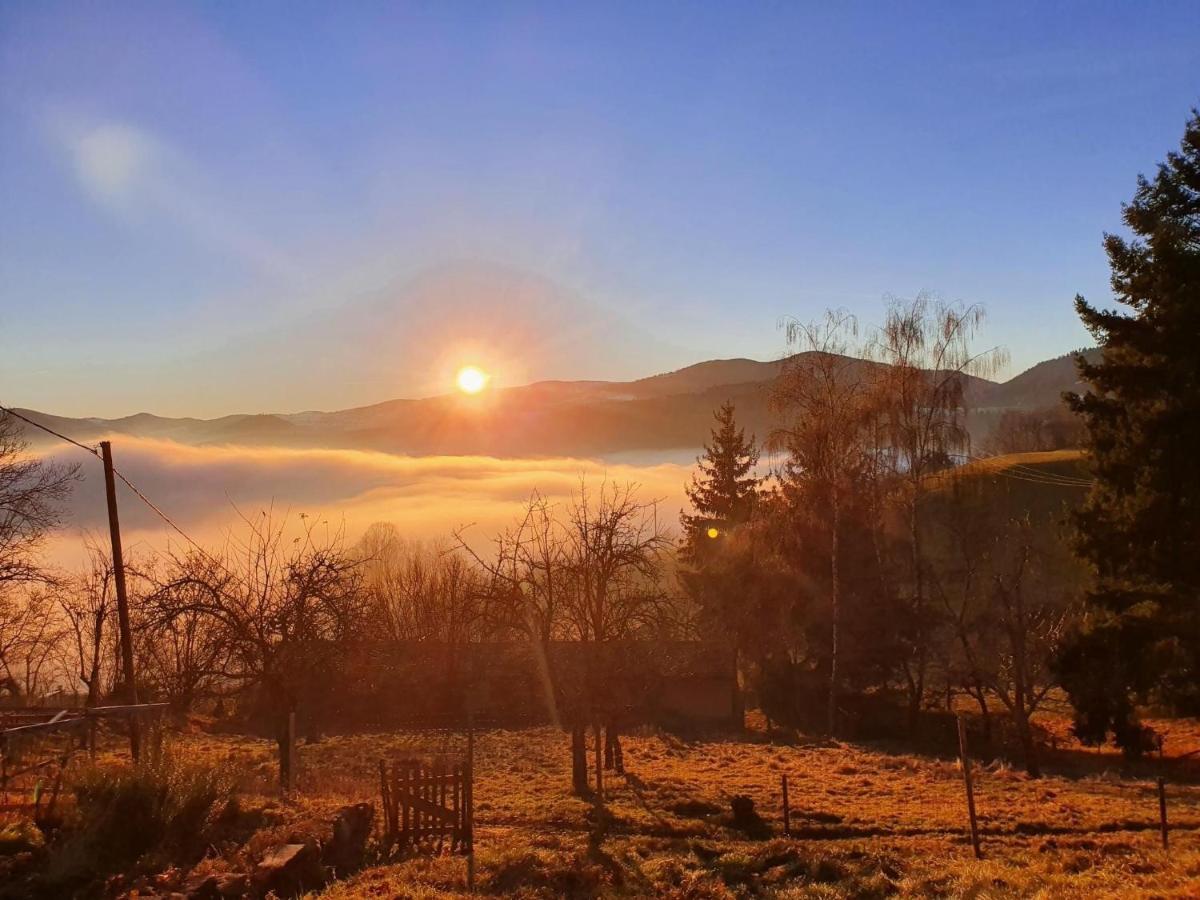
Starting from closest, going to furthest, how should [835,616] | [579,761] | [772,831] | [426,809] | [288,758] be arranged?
[426,809]
[772,831]
[288,758]
[579,761]
[835,616]

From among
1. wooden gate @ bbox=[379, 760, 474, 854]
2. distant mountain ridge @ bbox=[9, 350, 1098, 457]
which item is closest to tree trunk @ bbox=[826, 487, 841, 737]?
wooden gate @ bbox=[379, 760, 474, 854]

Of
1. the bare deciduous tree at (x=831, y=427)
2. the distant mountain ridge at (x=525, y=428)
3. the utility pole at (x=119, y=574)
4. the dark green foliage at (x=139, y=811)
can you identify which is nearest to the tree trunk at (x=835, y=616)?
the bare deciduous tree at (x=831, y=427)

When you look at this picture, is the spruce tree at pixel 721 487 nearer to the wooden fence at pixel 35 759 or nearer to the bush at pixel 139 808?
the wooden fence at pixel 35 759

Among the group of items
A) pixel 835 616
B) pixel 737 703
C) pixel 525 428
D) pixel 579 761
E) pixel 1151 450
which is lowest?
pixel 737 703

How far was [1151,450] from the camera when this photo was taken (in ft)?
53.7

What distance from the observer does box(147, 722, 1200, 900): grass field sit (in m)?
11.3

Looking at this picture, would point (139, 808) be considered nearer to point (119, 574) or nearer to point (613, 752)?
point (119, 574)

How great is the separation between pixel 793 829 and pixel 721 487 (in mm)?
30241

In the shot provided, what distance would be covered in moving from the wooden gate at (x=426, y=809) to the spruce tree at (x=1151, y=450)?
14.4 meters

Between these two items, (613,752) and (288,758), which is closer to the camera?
(288,758)

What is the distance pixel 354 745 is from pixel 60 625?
24745 mm

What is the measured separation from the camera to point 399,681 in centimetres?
4122

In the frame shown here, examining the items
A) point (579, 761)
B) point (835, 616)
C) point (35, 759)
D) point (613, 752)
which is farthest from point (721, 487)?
point (35, 759)

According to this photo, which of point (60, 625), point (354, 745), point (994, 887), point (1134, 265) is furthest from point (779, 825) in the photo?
point (60, 625)
